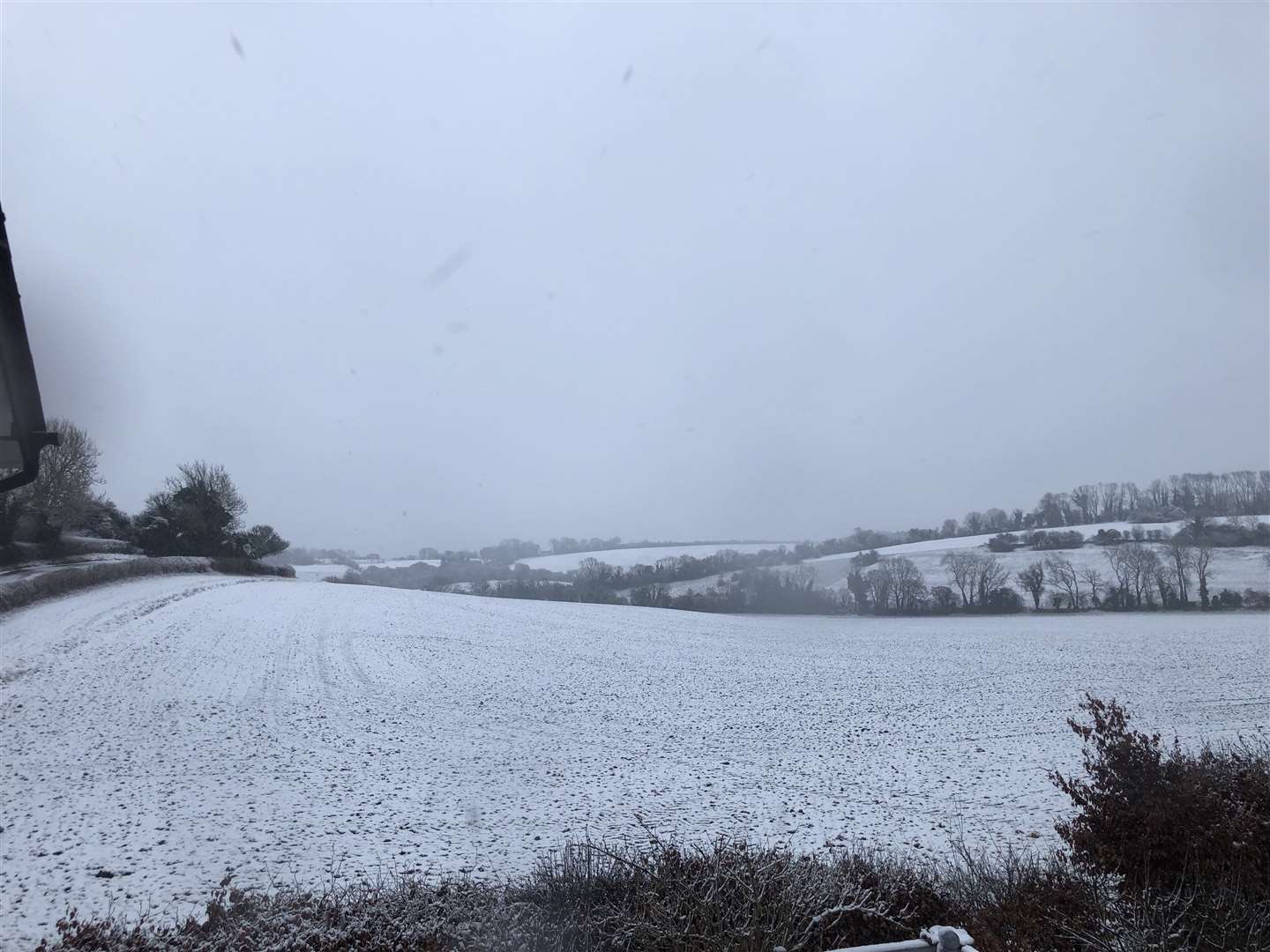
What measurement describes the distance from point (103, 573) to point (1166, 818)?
37.9 m

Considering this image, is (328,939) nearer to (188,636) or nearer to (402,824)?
(402,824)

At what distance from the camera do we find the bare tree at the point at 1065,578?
42969 millimetres

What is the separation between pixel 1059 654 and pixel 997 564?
791 inches

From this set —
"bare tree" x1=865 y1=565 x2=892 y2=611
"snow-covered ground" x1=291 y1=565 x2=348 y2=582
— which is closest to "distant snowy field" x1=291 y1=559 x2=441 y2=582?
"snow-covered ground" x1=291 y1=565 x2=348 y2=582

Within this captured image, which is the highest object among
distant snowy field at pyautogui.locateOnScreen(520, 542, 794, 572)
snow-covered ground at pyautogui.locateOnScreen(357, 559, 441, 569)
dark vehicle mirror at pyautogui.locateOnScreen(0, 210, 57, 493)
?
dark vehicle mirror at pyautogui.locateOnScreen(0, 210, 57, 493)

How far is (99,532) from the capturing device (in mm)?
42625

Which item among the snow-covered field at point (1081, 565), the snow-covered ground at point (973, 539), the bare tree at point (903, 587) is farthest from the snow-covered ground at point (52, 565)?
the bare tree at point (903, 587)

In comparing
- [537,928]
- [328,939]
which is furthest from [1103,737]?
[328,939]

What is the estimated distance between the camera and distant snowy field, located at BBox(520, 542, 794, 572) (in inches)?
2152

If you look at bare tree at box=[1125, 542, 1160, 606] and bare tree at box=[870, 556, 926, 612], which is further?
bare tree at box=[870, 556, 926, 612]

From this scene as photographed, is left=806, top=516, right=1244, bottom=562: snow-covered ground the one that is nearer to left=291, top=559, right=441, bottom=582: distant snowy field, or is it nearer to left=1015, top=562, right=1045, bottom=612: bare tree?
left=1015, top=562, right=1045, bottom=612: bare tree

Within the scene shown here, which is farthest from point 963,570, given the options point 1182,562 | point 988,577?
point 1182,562

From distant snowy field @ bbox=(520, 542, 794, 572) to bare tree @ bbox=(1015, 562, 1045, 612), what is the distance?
15159mm

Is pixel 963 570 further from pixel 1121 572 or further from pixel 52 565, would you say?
pixel 52 565
